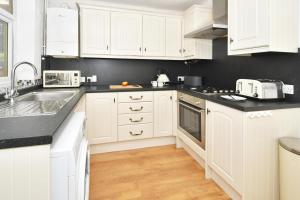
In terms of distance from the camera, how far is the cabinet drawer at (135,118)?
→ 9.21 feet

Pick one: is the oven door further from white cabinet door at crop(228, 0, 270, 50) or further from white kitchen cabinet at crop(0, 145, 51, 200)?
white kitchen cabinet at crop(0, 145, 51, 200)

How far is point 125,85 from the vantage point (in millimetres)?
3129

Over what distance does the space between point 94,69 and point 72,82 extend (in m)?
0.55

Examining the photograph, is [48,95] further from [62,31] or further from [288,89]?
[288,89]

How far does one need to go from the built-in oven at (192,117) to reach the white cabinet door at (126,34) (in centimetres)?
103

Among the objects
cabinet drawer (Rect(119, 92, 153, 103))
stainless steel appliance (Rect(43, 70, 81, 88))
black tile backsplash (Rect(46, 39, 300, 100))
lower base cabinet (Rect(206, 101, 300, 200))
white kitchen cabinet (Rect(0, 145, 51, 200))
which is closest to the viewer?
white kitchen cabinet (Rect(0, 145, 51, 200))

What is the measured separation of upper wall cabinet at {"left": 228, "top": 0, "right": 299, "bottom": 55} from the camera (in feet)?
5.25

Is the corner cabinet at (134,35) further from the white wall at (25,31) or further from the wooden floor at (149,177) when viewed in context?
the wooden floor at (149,177)

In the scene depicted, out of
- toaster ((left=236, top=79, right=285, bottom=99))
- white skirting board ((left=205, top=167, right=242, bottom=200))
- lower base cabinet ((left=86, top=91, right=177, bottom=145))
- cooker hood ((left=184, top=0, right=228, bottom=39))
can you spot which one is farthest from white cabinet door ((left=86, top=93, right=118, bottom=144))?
toaster ((left=236, top=79, right=285, bottom=99))

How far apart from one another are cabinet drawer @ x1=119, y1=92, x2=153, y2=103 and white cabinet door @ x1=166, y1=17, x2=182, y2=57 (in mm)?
855

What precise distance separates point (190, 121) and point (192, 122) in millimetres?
62

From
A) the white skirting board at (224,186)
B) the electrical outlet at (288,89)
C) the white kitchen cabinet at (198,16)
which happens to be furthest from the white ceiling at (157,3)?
the white skirting board at (224,186)

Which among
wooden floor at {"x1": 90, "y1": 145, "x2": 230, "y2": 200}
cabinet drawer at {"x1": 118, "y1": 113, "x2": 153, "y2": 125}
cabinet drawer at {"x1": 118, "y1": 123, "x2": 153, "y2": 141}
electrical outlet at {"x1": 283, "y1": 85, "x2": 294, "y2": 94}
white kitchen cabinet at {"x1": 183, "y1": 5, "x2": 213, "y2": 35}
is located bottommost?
wooden floor at {"x1": 90, "y1": 145, "x2": 230, "y2": 200}

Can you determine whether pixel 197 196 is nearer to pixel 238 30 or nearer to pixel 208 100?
pixel 208 100
